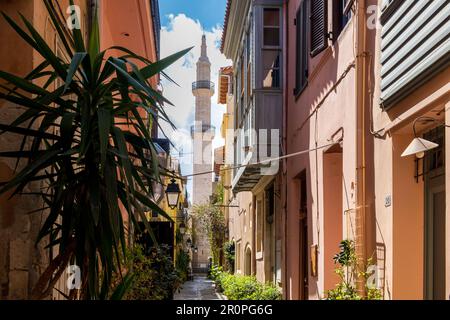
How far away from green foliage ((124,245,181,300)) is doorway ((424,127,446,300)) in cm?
373

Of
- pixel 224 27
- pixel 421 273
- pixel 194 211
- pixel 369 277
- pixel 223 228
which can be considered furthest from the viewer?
pixel 194 211

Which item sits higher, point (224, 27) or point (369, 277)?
point (224, 27)

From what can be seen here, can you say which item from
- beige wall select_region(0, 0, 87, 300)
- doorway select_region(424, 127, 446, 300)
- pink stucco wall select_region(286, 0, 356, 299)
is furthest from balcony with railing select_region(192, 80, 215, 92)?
beige wall select_region(0, 0, 87, 300)

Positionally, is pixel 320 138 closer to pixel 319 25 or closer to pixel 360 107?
pixel 319 25

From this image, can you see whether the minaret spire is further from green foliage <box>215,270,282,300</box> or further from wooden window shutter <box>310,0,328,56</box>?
wooden window shutter <box>310,0,328,56</box>

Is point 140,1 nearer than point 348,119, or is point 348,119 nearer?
point 348,119

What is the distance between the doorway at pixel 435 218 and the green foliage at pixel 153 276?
373cm

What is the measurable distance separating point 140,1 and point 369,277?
585cm

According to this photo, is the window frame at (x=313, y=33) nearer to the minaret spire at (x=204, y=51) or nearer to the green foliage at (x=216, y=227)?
the green foliage at (x=216, y=227)

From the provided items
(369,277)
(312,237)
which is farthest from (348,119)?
(312,237)

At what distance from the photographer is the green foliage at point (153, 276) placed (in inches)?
383
